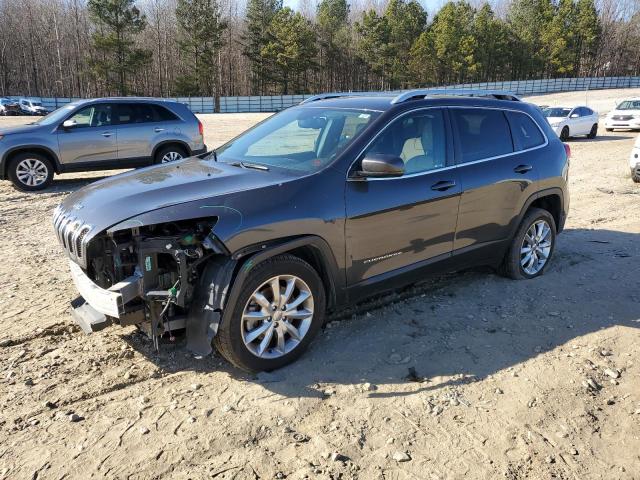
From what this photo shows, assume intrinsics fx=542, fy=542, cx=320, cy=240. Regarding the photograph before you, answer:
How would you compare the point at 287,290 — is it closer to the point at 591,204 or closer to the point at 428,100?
the point at 428,100

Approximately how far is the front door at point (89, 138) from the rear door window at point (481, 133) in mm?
8199

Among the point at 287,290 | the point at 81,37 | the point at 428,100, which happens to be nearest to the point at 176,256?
the point at 287,290

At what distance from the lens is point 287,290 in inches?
143

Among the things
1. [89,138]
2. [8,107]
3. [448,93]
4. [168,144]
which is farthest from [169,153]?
[8,107]

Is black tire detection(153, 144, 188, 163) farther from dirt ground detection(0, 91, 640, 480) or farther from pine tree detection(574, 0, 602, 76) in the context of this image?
pine tree detection(574, 0, 602, 76)

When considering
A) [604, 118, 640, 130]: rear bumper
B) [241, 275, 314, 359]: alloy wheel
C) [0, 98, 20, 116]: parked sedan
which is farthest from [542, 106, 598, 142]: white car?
[0, 98, 20, 116]: parked sedan

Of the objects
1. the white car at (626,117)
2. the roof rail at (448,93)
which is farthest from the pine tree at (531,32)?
the roof rail at (448,93)

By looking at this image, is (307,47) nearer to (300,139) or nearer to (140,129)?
(140,129)

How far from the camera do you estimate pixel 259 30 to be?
223 feet

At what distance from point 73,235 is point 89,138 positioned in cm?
806

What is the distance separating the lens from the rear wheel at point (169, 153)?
11516 mm

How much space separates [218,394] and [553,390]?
221 centimetres

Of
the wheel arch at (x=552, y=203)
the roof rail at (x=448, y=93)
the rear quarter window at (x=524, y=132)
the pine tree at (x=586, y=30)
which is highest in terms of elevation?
the pine tree at (x=586, y=30)

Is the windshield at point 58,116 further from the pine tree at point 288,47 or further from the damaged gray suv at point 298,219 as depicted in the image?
the pine tree at point 288,47
